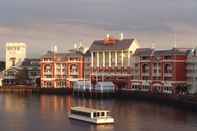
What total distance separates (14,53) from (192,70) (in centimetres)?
3796

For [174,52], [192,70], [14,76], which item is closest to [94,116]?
[192,70]

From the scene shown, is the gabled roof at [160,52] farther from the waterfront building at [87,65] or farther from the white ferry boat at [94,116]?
the white ferry boat at [94,116]

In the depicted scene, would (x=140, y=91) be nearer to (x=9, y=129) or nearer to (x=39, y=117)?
(x=39, y=117)

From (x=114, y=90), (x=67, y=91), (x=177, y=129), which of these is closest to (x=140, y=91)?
(x=114, y=90)

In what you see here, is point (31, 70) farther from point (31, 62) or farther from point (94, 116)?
point (94, 116)

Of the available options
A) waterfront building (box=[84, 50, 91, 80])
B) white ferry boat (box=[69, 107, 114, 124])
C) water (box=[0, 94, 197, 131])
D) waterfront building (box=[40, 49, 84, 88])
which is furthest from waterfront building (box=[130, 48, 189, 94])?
white ferry boat (box=[69, 107, 114, 124])

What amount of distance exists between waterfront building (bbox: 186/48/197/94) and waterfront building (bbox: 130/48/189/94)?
2.31 ft

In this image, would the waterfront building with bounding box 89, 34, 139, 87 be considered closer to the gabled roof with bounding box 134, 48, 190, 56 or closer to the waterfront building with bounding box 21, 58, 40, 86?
the gabled roof with bounding box 134, 48, 190, 56

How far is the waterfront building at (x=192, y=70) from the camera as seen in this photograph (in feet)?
193

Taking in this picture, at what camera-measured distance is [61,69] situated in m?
77.4

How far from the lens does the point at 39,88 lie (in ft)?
250

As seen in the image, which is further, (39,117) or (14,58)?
(14,58)

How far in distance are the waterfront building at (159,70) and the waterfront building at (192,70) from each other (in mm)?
704

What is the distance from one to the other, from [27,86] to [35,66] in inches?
311
